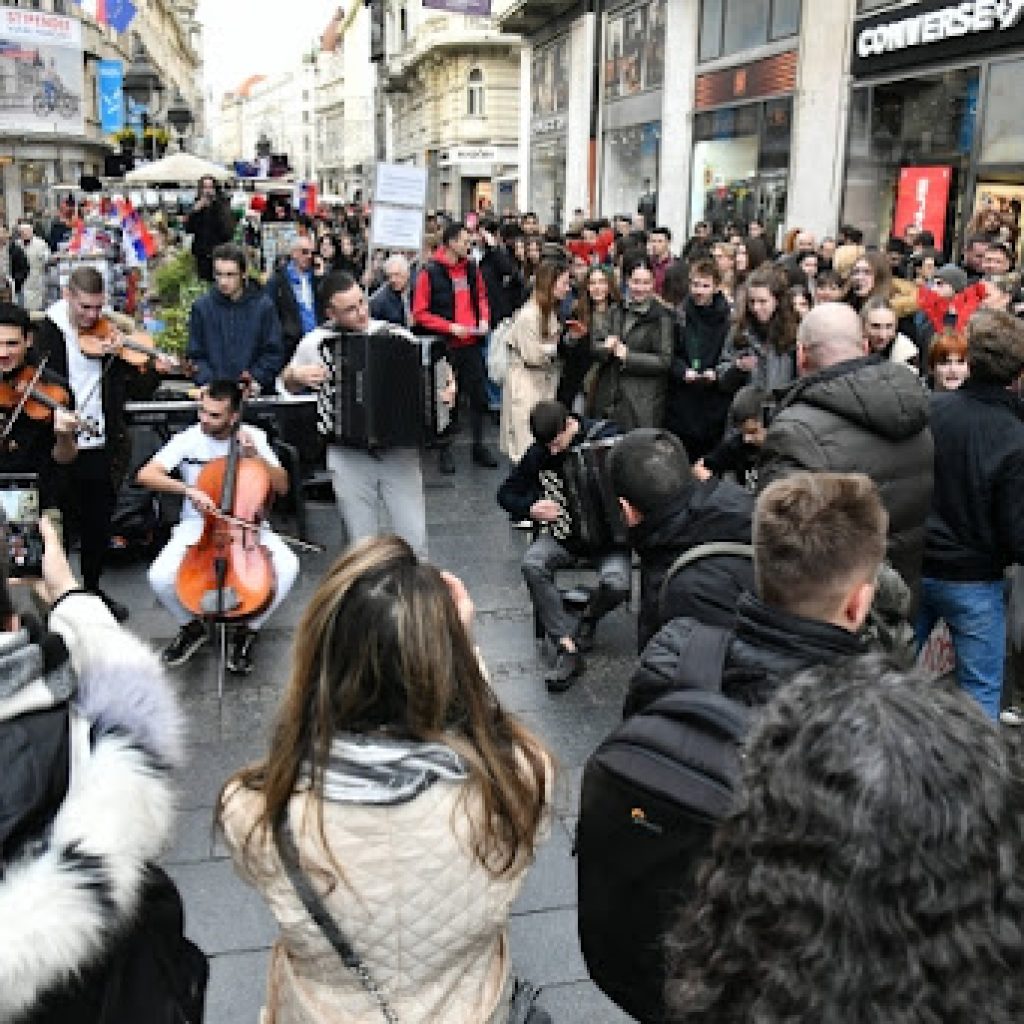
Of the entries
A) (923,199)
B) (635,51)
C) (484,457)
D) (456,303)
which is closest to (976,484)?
(456,303)

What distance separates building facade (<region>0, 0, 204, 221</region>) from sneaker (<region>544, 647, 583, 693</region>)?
29655 mm

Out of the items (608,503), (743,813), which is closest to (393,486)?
(608,503)

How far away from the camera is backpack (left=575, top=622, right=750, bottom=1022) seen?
1.78 metres

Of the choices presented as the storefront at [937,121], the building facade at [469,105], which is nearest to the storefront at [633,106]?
the storefront at [937,121]

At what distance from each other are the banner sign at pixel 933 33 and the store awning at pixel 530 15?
651 inches

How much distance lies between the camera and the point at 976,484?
3.99 m

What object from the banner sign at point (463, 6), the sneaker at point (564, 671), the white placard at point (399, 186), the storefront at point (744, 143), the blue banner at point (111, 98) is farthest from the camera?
the blue banner at point (111, 98)

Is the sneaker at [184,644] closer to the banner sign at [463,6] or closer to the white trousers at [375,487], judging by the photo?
the white trousers at [375,487]

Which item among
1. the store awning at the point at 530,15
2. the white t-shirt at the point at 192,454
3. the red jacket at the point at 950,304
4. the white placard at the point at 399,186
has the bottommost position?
the white t-shirt at the point at 192,454

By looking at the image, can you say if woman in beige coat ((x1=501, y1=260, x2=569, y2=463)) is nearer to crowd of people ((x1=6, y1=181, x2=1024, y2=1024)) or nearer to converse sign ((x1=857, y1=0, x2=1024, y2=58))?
crowd of people ((x1=6, y1=181, x2=1024, y2=1024))

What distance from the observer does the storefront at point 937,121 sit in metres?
12.3

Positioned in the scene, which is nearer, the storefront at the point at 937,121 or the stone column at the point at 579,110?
the storefront at the point at 937,121

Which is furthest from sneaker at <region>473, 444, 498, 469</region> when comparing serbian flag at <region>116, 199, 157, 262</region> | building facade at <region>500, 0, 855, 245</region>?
building facade at <region>500, 0, 855, 245</region>

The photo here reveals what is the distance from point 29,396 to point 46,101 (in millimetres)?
39070
